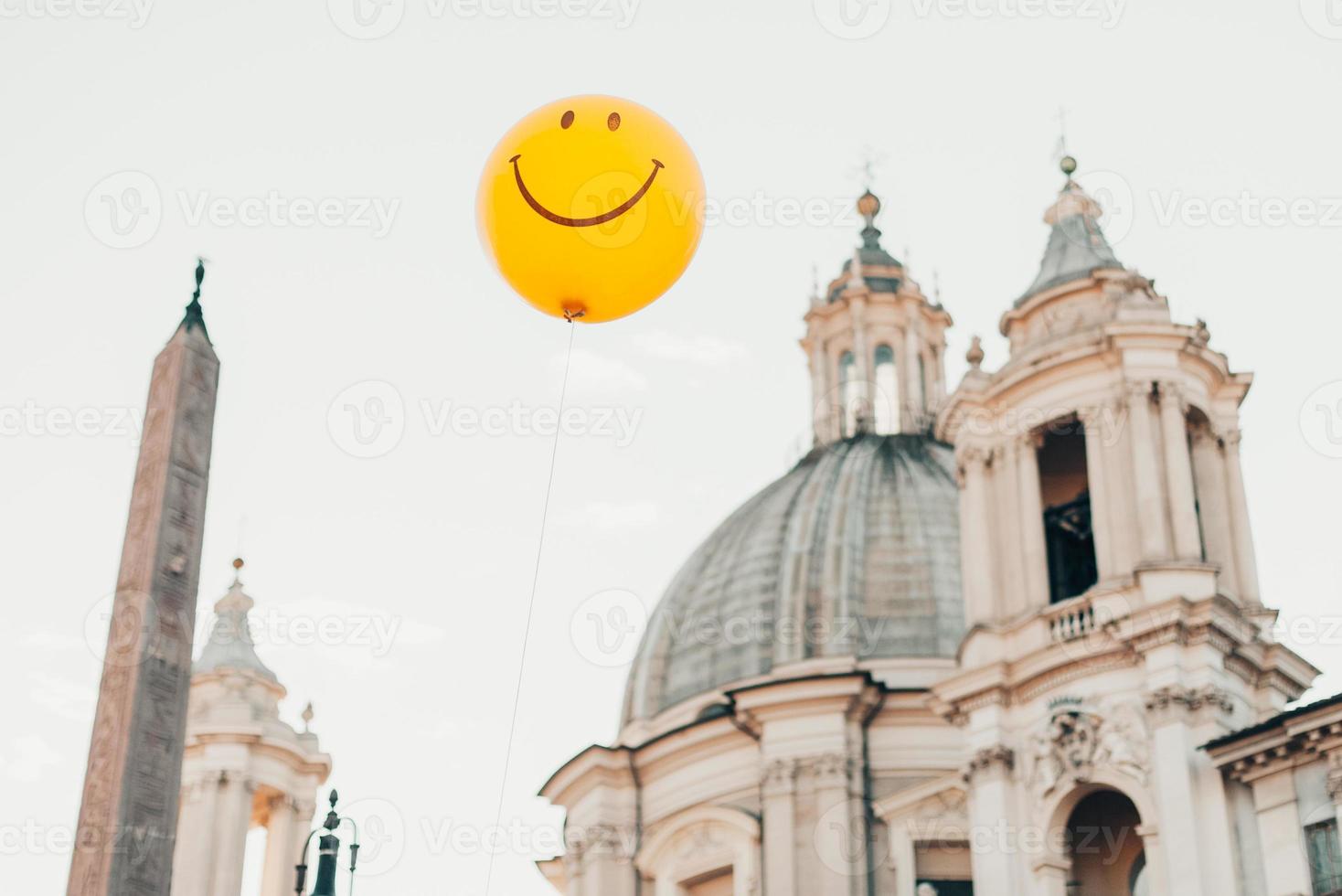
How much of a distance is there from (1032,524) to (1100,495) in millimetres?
1379

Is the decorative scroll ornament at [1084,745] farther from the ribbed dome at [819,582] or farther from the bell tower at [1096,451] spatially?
the ribbed dome at [819,582]

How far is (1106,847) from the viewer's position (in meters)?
31.4

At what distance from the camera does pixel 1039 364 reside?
3300 cm

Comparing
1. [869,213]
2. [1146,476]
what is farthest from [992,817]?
[869,213]

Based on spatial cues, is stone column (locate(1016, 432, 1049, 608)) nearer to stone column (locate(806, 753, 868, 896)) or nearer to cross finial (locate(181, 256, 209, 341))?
stone column (locate(806, 753, 868, 896))

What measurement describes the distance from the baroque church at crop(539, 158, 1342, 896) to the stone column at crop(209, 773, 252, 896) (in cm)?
649

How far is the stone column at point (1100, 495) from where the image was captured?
31.2 m

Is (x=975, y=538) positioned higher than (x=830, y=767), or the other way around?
(x=975, y=538)

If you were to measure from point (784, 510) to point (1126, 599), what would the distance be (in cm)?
1487

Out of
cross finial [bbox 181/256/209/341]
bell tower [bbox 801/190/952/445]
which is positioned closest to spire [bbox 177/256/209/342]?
cross finial [bbox 181/256/209/341]

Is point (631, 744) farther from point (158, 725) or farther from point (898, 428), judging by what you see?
point (158, 725)

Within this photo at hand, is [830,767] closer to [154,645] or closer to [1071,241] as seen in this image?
[1071,241]

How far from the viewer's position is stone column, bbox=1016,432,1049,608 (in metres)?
32.1

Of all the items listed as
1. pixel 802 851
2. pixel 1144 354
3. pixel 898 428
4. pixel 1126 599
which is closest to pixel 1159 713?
pixel 1126 599
